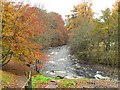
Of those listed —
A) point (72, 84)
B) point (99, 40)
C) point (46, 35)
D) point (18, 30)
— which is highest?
point (18, 30)

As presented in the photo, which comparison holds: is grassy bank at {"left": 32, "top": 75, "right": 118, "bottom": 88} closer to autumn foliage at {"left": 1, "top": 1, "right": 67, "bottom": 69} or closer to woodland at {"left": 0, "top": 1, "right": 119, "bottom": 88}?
woodland at {"left": 0, "top": 1, "right": 119, "bottom": 88}

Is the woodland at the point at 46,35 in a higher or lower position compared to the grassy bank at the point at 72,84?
A: higher

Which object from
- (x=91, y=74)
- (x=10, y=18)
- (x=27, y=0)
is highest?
(x=27, y=0)

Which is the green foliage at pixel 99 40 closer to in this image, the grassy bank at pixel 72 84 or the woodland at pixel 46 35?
the woodland at pixel 46 35

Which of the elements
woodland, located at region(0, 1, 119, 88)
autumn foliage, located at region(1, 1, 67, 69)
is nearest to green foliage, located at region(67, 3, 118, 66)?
woodland, located at region(0, 1, 119, 88)

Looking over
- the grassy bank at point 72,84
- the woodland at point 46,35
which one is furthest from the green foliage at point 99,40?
the grassy bank at point 72,84

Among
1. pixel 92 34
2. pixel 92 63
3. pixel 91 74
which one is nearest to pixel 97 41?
pixel 92 34

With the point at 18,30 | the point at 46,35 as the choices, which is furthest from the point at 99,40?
the point at 18,30

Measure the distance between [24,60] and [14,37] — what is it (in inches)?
94.5

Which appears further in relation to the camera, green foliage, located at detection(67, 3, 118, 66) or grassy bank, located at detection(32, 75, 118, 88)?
green foliage, located at detection(67, 3, 118, 66)

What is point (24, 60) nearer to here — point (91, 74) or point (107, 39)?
point (91, 74)

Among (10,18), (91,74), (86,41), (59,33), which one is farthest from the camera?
(59,33)

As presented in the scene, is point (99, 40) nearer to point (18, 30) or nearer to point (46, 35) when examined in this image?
point (46, 35)

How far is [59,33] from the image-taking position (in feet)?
171
